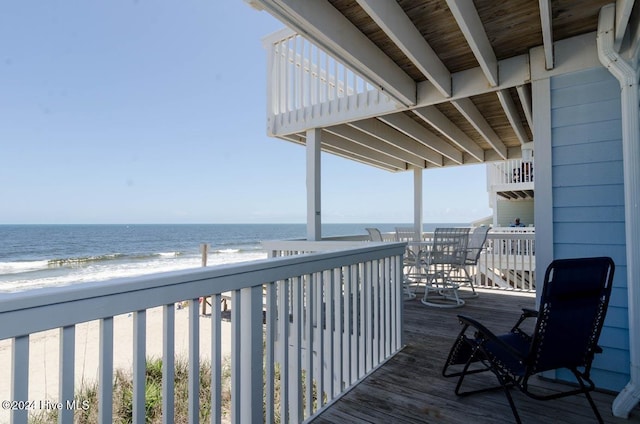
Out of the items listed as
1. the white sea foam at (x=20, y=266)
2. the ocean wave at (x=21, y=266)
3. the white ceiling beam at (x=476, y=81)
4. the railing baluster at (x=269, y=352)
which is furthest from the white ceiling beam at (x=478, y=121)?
the white sea foam at (x=20, y=266)

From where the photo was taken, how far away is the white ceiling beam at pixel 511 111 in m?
A: 3.39

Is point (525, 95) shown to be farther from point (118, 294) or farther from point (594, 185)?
point (118, 294)

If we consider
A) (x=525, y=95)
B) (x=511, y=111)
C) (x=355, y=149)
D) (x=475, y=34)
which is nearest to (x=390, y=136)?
(x=355, y=149)

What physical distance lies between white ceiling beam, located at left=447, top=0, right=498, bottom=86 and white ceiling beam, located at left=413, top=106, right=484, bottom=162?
3.09 feet

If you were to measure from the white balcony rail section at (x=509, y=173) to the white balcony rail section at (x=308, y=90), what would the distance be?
27.2ft

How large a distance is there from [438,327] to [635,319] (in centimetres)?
187

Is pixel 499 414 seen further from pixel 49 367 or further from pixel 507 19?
pixel 49 367

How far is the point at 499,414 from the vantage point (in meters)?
1.96

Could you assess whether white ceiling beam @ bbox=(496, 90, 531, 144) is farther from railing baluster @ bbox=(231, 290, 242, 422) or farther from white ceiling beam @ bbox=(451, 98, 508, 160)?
railing baluster @ bbox=(231, 290, 242, 422)

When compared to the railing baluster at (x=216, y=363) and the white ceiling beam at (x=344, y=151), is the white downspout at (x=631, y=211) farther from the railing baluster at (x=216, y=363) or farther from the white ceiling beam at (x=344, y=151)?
Answer: the white ceiling beam at (x=344, y=151)

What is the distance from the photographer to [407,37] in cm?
233

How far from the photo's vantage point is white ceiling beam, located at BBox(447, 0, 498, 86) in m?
2.00

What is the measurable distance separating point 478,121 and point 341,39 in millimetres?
2642

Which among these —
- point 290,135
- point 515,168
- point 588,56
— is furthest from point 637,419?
point 515,168
